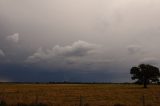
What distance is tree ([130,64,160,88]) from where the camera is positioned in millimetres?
118637

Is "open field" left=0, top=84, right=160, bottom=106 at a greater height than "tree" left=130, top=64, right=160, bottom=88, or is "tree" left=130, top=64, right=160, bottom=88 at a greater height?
"tree" left=130, top=64, right=160, bottom=88

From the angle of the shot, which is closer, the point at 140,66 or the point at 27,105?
the point at 27,105

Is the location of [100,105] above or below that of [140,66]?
below

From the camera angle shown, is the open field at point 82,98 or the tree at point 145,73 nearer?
the open field at point 82,98

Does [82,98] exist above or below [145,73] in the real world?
below

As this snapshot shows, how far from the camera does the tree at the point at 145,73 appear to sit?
389ft

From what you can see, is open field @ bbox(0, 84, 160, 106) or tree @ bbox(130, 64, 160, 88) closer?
open field @ bbox(0, 84, 160, 106)

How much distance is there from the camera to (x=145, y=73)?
11888 cm

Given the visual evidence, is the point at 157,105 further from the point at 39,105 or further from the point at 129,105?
the point at 39,105

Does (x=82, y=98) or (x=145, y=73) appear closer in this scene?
(x=82, y=98)

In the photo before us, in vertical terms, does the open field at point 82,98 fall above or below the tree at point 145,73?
below

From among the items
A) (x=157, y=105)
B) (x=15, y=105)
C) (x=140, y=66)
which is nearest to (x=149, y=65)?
(x=140, y=66)

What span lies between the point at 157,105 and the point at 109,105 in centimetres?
523

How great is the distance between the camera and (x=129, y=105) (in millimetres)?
Result: 36094
